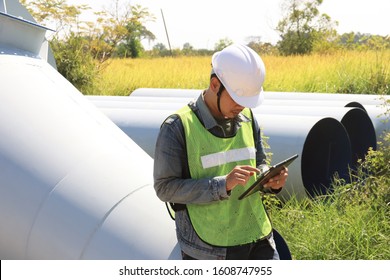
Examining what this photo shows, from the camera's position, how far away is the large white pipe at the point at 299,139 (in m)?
5.33

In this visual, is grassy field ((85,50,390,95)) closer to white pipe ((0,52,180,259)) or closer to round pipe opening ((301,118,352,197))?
round pipe opening ((301,118,352,197))

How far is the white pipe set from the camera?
3131mm

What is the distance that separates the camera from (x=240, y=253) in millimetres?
2805

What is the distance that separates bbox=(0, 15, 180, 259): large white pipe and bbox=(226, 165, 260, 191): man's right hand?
Answer: 0.64 m

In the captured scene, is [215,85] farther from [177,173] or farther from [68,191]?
[68,191]

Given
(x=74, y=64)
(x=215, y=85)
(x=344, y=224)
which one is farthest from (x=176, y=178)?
(x=74, y=64)

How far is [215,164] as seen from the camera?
9.07 feet

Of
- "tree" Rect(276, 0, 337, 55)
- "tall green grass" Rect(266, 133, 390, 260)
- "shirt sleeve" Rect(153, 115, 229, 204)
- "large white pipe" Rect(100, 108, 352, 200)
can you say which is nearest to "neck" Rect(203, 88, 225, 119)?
"shirt sleeve" Rect(153, 115, 229, 204)

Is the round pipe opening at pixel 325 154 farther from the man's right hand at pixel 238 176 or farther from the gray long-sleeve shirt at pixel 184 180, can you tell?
the man's right hand at pixel 238 176

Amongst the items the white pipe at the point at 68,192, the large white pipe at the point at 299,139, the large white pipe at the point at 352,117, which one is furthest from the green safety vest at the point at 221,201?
the large white pipe at the point at 352,117

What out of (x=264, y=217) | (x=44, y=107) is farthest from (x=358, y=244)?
(x=44, y=107)

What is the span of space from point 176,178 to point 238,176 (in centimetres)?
28

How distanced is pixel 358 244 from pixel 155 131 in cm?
214
